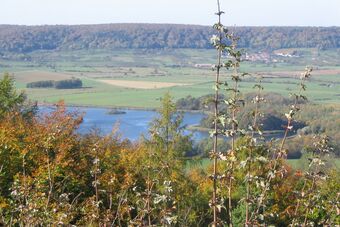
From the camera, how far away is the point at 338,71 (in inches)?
4139

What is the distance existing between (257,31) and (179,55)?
3024 cm

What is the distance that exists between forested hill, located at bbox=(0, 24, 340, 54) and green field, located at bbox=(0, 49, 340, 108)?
6.70 feet

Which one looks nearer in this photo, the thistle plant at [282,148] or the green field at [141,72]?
the thistle plant at [282,148]

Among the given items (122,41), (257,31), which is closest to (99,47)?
(122,41)

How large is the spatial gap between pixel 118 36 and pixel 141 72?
3056 centimetres

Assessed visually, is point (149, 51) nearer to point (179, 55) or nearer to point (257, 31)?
point (179, 55)

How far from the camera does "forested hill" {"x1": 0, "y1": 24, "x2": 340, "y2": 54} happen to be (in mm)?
129575

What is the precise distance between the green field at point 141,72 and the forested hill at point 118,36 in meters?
2.04

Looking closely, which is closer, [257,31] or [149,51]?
[257,31]

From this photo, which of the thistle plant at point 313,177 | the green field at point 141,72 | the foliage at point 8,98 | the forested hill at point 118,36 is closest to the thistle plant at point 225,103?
the thistle plant at point 313,177

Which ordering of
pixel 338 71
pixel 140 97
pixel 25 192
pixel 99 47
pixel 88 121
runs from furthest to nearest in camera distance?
pixel 99 47 → pixel 338 71 → pixel 140 97 → pixel 88 121 → pixel 25 192

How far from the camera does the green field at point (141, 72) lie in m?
84.8

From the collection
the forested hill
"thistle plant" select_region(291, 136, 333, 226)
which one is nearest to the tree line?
"thistle plant" select_region(291, 136, 333, 226)

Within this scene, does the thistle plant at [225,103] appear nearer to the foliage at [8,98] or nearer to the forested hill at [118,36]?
the foliage at [8,98]
